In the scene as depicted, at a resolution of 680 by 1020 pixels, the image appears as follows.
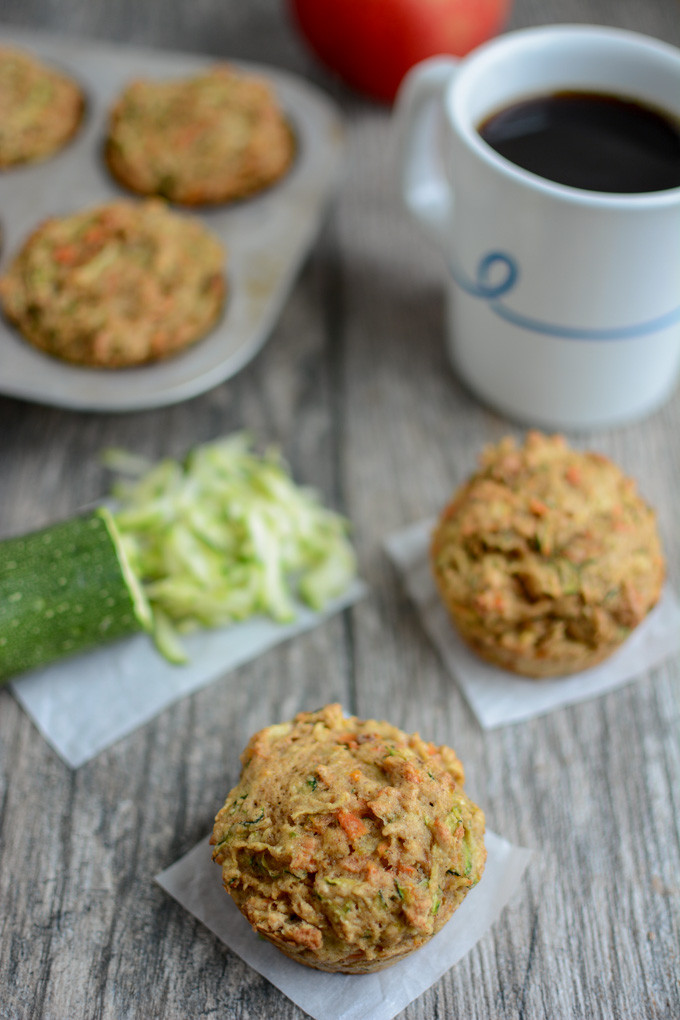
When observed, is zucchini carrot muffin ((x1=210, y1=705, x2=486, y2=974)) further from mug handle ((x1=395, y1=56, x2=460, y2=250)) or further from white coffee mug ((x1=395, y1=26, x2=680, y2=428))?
mug handle ((x1=395, y1=56, x2=460, y2=250))

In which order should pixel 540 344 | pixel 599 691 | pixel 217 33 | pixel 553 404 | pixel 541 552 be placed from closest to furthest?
pixel 541 552 < pixel 599 691 < pixel 540 344 < pixel 553 404 < pixel 217 33

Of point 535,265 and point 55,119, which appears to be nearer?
point 535,265

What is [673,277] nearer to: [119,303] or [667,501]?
[667,501]

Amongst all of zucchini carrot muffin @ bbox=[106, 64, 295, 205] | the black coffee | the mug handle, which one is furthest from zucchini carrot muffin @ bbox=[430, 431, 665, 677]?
zucchini carrot muffin @ bbox=[106, 64, 295, 205]

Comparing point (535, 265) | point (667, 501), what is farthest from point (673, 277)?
point (667, 501)

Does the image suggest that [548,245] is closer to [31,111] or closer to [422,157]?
[422,157]

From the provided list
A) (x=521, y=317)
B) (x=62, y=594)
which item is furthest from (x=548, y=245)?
(x=62, y=594)
